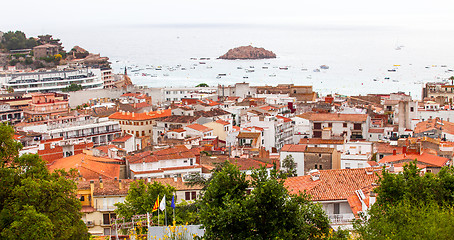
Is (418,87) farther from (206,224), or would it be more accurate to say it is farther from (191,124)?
(206,224)

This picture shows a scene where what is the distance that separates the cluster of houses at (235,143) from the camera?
18.3 meters

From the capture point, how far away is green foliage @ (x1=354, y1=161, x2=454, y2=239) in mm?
9883

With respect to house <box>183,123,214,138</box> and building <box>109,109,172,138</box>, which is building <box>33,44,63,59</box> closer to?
building <box>109,109,172,138</box>

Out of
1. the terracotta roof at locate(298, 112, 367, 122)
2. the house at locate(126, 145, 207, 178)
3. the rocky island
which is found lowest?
the rocky island

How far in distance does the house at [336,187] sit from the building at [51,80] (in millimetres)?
50081

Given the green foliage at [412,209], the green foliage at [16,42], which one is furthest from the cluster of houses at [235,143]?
the green foliage at [16,42]

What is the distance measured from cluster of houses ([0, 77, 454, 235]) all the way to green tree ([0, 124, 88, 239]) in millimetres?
3964

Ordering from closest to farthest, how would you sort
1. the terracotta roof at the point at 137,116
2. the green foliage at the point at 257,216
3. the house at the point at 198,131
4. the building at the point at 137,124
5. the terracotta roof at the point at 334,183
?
the green foliage at the point at 257,216
the terracotta roof at the point at 334,183
the house at the point at 198,131
the building at the point at 137,124
the terracotta roof at the point at 137,116

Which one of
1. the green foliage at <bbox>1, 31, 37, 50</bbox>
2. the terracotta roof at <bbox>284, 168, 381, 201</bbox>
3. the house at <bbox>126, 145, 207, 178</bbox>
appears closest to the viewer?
the terracotta roof at <bbox>284, 168, 381, 201</bbox>

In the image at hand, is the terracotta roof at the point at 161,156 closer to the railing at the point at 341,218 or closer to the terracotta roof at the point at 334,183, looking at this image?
the terracotta roof at the point at 334,183

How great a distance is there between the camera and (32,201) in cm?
1191

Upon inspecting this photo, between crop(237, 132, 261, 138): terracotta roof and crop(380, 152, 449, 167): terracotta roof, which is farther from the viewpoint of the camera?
crop(237, 132, 261, 138): terracotta roof

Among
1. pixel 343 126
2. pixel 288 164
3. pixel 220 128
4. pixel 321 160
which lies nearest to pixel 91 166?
pixel 288 164

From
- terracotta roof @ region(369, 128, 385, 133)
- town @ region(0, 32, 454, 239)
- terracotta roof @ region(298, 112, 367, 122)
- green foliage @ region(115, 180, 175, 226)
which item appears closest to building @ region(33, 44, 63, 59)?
town @ region(0, 32, 454, 239)
